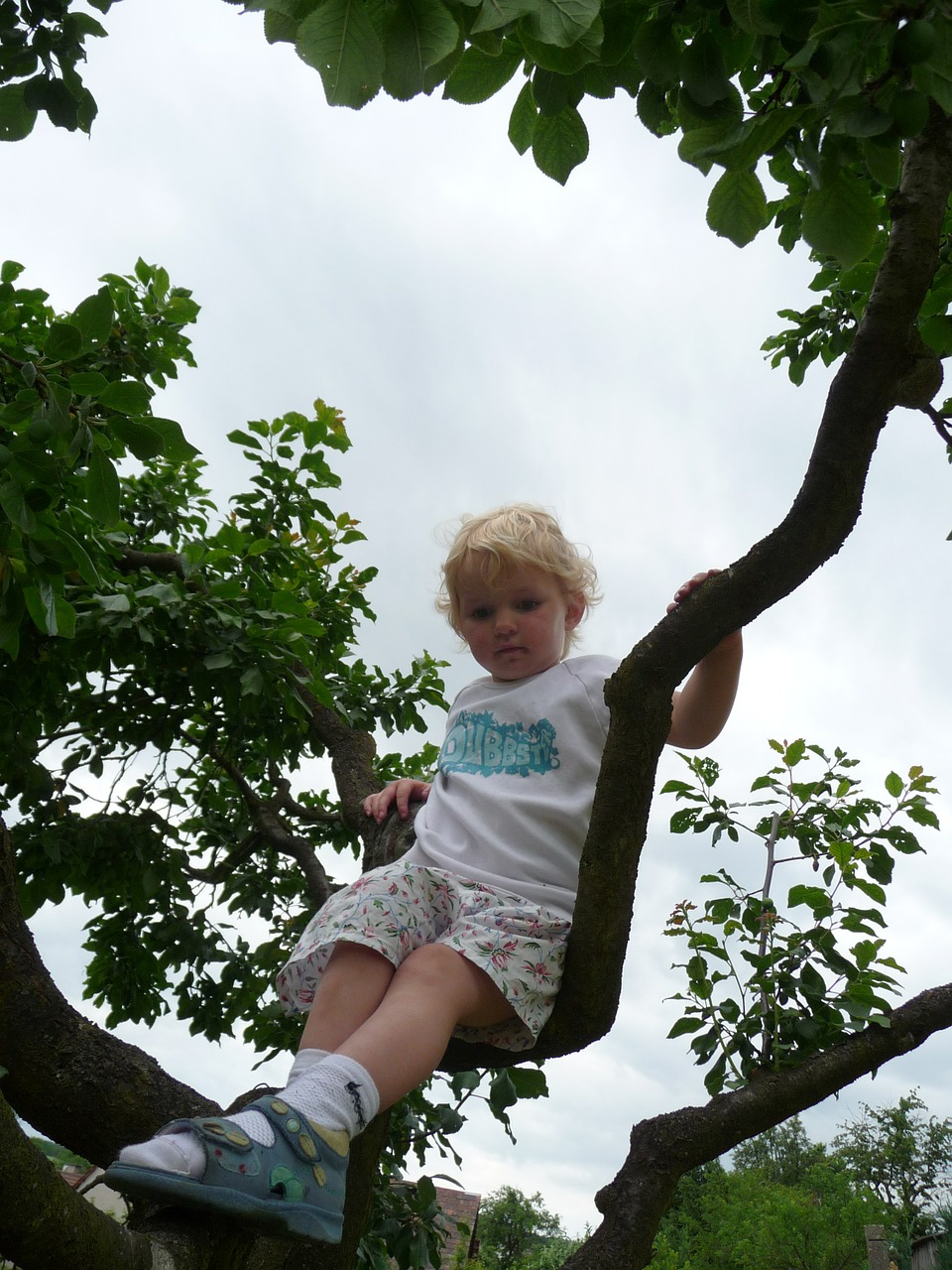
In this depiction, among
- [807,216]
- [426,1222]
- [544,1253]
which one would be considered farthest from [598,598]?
[544,1253]

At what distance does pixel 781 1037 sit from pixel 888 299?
1840mm

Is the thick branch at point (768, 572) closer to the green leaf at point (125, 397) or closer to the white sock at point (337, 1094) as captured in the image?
the white sock at point (337, 1094)

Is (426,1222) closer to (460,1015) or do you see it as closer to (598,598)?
(460,1015)

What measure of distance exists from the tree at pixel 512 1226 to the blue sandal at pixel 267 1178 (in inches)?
1162

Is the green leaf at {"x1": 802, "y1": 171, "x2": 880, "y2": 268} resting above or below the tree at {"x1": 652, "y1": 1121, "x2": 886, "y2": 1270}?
below

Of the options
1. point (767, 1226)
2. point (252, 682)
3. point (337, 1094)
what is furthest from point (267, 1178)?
point (767, 1226)

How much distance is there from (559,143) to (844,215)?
15.9 inches

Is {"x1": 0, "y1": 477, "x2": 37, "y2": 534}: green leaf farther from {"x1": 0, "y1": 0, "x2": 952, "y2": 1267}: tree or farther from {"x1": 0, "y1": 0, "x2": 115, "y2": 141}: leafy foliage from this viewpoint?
{"x1": 0, "y1": 0, "x2": 115, "y2": 141}: leafy foliage

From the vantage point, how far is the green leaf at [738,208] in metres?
1.28

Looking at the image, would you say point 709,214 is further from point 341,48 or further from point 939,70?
point 341,48

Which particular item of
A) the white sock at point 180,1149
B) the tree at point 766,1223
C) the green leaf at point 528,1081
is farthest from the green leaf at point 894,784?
the tree at point 766,1223

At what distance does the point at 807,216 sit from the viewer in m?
1.22

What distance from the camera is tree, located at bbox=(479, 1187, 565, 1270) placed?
29.1 metres

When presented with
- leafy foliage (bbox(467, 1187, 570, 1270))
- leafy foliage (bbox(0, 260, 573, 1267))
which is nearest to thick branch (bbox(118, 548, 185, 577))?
leafy foliage (bbox(0, 260, 573, 1267))
